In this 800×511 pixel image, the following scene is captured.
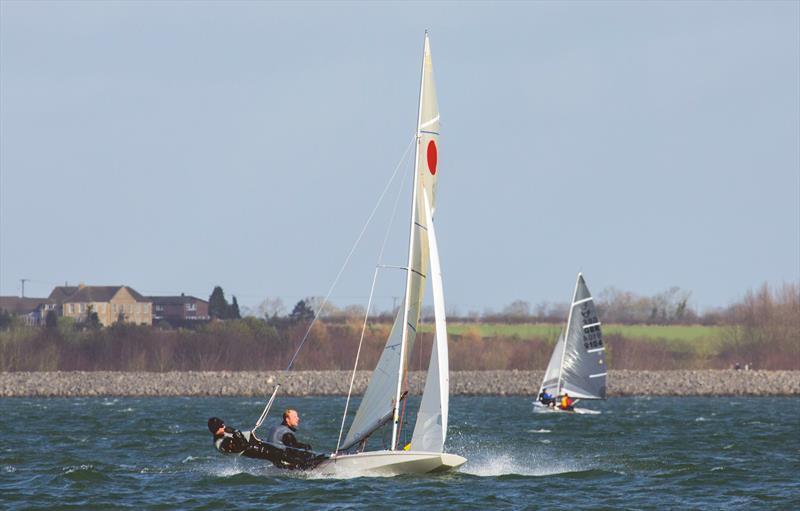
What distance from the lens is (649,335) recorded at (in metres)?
121

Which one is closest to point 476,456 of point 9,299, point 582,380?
point 582,380

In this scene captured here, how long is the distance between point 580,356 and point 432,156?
39773mm

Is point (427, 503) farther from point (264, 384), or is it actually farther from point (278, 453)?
point (264, 384)

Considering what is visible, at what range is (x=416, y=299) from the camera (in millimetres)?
30844

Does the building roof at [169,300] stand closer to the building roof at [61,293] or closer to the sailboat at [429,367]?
the building roof at [61,293]

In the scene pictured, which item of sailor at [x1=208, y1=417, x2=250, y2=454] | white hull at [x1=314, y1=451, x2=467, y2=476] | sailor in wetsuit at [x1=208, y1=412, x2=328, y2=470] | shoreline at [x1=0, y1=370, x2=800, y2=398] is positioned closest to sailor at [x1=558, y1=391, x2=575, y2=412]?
shoreline at [x1=0, y1=370, x2=800, y2=398]

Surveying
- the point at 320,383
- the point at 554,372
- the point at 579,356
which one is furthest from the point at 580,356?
the point at 320,383

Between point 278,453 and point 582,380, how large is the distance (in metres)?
40.1

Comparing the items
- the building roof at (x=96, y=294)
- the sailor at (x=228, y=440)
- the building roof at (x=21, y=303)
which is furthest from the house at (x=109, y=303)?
the sailor at (x=228, y=440)

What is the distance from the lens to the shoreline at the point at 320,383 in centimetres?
8519

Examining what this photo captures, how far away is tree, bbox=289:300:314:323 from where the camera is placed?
121 m

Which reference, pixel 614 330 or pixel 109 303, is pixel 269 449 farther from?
pixel 109 303

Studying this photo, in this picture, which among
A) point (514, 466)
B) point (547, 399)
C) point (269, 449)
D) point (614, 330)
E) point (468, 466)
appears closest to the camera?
point (269, 449)

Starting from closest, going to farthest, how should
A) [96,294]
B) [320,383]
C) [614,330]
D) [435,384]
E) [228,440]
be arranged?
[435,384] < [228,440] < [320,383] < [614,330] < [96,294]
